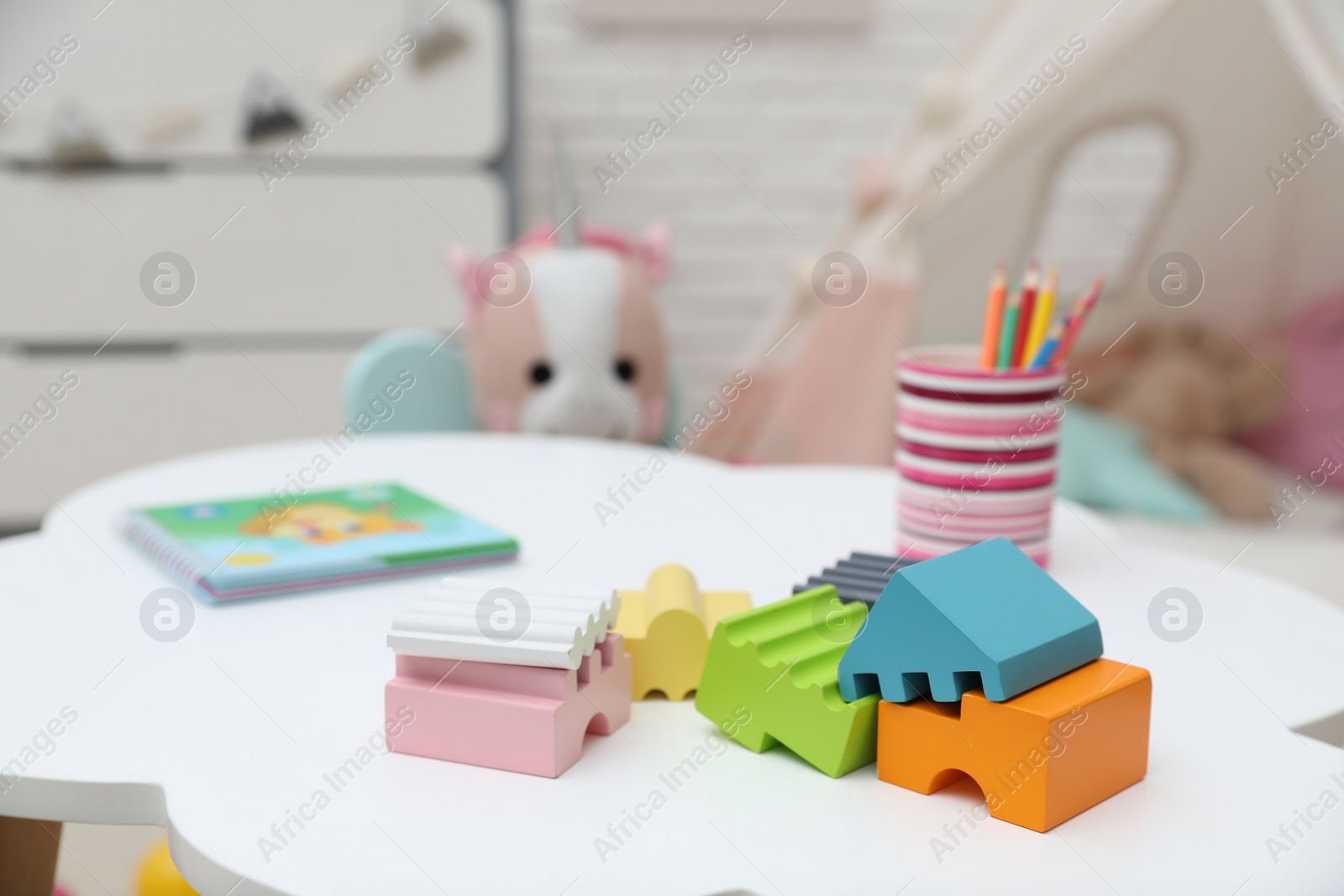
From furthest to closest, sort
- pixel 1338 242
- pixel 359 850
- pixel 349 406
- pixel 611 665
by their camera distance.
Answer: pixel 1338 242 < pixel 349 406 < pixel 611 665 < pixel 359 850

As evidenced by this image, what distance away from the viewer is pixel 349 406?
146 centimetres

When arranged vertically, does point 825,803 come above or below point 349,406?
above

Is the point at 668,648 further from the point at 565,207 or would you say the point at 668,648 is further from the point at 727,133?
the point at 727,133

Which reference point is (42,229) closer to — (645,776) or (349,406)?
(349,406)

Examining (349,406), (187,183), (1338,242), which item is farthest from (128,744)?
(1338,242)

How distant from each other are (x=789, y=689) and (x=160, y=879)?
0.86 meters

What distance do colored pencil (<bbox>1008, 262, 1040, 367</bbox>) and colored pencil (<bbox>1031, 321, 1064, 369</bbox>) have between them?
11 millimetres

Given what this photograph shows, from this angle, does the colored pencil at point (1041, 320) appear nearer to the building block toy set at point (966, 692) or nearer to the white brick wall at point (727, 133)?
the building block toy set at point (966, 692)

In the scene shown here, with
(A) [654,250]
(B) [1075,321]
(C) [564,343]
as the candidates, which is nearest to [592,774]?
(B) [1075,321]

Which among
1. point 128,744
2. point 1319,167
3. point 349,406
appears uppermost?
point 1319,167

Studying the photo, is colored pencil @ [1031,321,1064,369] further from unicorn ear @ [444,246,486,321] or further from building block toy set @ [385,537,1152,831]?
unicorn ear @ [444,246,486,321]

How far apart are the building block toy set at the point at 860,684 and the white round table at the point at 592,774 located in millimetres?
13

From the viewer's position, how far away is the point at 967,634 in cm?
45

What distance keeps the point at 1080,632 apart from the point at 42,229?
6.89 feet
